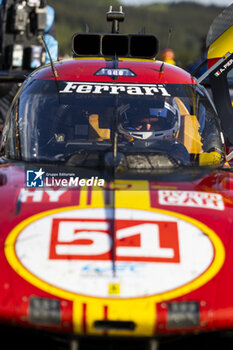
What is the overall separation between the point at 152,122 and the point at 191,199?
1.30m

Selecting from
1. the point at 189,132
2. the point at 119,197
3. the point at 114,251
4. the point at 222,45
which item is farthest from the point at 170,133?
the point at 114,251

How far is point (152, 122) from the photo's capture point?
15.9ft

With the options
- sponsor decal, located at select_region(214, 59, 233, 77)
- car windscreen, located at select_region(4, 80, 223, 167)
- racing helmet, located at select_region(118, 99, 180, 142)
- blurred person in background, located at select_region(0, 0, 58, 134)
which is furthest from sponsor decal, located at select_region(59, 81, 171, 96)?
blurred person in background, located at select_region(0, 0, 58, 134)

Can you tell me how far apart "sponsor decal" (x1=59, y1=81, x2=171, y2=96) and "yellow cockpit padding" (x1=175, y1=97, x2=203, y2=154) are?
0.18 meters

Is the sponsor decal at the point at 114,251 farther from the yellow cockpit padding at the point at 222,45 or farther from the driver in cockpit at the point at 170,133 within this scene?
the yellow cockpit padding at the point at 222,45

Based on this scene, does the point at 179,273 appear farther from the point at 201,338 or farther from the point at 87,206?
the point at 87,206

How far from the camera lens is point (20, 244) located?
3.30 m

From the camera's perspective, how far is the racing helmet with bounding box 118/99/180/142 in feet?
15.4

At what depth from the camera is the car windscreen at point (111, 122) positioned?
453 cm

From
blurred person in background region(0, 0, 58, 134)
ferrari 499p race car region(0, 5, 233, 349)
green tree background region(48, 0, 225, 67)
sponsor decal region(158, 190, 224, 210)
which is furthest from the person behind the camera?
green tree background region(48, 0, 225, 67)

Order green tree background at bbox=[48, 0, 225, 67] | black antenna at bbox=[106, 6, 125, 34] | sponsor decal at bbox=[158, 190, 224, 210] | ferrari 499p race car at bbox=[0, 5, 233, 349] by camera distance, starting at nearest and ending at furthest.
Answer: ferrari 499p race car at bbox=[0, 5, 233, 349]
sponsor decal at bbox=[158, 190, 224, 210]
black antenna at bbox=[106, 6, 125, 34]
green tree background at bbox=[48, 0, 225, 67]

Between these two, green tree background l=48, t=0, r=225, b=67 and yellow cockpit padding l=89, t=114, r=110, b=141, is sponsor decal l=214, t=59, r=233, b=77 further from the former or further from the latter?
green tree background l=48, t=0, r=225, b=67

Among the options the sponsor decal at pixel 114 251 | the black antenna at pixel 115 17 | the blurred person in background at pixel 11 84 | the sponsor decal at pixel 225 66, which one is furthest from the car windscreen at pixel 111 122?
the blurred person in background at pixel 11 84

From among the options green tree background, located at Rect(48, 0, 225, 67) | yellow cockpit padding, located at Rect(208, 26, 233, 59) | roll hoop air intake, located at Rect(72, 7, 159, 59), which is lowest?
green tree background, located at Rect(48, 0, 225, 67)
